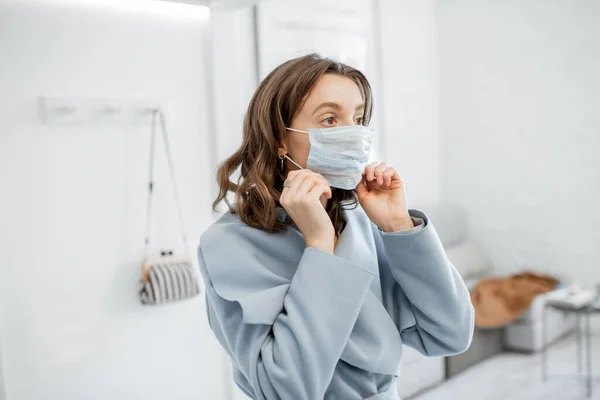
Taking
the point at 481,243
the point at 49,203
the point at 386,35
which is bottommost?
the point at 481,243

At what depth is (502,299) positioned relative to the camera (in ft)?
10.6

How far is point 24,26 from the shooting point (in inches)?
66.6

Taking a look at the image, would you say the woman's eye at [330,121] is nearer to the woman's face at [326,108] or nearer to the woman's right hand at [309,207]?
the woman's face at [326,108]

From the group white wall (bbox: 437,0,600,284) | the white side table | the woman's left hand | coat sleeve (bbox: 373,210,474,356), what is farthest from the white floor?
the woman's left hand

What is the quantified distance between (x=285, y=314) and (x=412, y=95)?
10.6ft

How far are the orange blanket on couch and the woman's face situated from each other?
236 cm

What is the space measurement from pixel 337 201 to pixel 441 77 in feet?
10.9

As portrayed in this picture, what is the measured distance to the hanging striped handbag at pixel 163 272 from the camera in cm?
188

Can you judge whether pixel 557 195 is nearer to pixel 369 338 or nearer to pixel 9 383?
pixel 369 338

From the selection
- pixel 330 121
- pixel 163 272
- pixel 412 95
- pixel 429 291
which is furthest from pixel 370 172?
pixel 412 95

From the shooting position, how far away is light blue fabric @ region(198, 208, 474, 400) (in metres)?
0.87

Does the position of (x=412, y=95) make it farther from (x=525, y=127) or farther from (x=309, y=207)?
(x=309, y=207)

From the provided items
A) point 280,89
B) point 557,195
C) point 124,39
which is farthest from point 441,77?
point 280,89

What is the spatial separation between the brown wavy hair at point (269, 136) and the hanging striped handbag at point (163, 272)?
89cm
